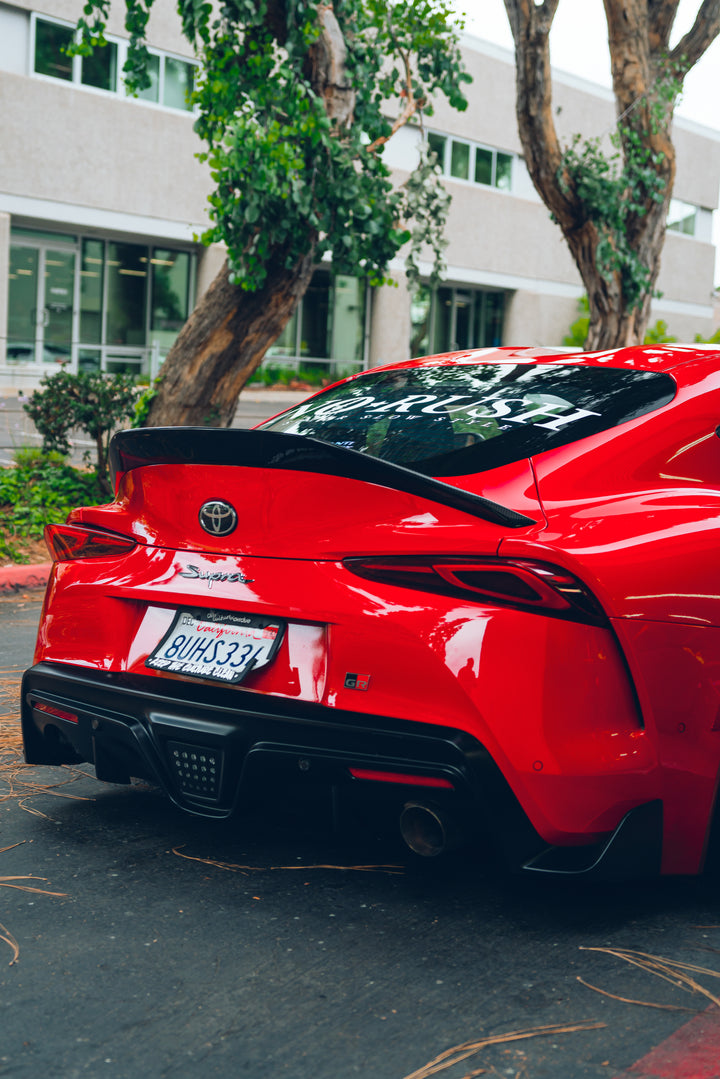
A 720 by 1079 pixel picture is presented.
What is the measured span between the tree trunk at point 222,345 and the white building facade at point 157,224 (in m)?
2.09

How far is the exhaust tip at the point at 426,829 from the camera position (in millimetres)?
2834

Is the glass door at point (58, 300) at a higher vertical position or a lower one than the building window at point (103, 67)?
lower

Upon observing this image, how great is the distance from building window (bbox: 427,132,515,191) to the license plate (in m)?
25.5

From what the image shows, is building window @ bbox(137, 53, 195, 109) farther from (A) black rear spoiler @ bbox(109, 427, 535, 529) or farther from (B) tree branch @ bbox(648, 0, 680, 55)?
(A) black rear spoiler @ bbox(109, 427, 535, 529)

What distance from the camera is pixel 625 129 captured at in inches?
511

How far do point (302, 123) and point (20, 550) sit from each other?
414cm

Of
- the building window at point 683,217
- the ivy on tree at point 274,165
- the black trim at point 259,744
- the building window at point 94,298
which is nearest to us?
the black trim at point 259,744

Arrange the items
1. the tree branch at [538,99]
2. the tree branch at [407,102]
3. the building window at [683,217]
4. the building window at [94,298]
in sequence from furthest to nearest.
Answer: the building window at [683,217], the building window at [94,298], the tree branch at [538,99], the tree branch at [407,102]

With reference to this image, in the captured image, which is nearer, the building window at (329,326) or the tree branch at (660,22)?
the tree branch at (660,22)

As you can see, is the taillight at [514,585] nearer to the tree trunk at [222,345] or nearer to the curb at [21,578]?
the curb at [21,578]

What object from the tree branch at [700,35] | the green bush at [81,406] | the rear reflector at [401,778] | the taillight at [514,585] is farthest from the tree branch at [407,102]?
the rear reflector at [401,778]

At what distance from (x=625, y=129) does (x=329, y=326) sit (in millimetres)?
14216

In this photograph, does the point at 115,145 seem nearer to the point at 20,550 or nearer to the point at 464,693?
the point at 20,550

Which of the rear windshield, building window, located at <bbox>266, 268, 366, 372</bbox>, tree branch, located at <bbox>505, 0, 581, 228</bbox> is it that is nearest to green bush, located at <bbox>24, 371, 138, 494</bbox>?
tree branch, located at <bbox>505, 0, 581, 228</bbox>
